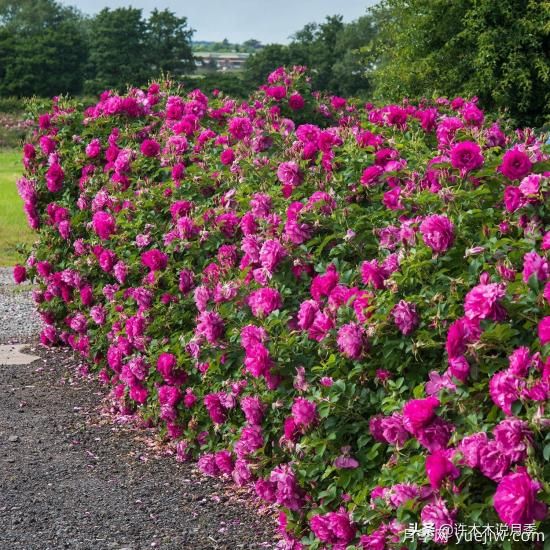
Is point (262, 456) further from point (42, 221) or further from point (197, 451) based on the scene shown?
point (42, 221)

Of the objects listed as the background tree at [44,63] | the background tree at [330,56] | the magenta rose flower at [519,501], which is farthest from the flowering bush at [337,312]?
the background tree at [44,63]

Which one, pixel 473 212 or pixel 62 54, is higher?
pixel 62 54

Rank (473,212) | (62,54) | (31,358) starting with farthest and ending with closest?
(62,54)
(31,358)
(473,212)

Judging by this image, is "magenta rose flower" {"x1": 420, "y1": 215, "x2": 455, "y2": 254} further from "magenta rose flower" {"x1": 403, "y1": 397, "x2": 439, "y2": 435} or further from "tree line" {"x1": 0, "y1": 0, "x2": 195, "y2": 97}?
→ "tree line" {"x1": 0, "y1": 0, "x2": 195, "y2": 97}

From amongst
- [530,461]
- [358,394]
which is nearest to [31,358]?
[358,394]

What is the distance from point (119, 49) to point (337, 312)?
52.0m

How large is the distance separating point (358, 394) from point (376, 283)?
37 centimetres

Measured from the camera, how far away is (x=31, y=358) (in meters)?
6.77

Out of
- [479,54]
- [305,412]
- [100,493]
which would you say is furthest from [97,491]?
[479,54]

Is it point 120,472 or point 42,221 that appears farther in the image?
point 42,221

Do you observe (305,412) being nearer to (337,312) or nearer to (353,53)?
(337,312)

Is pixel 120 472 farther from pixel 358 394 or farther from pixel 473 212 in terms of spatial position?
pixel 473 212

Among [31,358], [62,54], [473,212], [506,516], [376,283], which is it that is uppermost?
[62,54]

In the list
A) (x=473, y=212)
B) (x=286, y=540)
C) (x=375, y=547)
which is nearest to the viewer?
(x=375, y=547)
